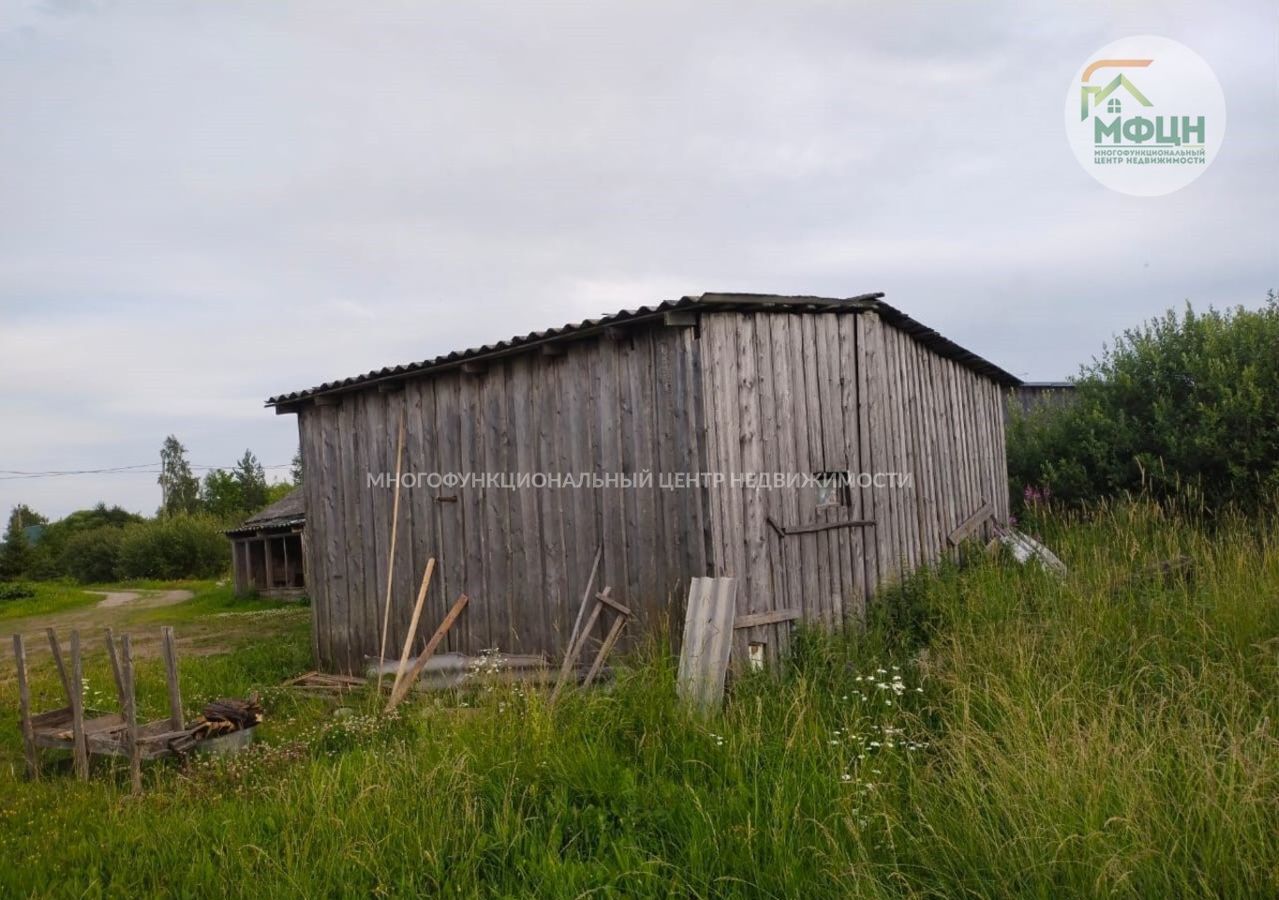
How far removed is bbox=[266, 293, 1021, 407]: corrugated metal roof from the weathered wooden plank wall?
0.24 metres

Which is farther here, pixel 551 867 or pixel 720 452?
pixel 720 452

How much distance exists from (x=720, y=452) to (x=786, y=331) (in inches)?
58.1

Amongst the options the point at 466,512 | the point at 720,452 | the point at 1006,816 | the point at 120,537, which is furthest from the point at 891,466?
the point at 120,537

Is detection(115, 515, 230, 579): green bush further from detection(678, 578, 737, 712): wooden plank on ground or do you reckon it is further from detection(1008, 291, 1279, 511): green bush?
detection(678, 578, 737, 712): wooden plank on ground

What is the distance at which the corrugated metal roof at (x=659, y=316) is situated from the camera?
6.67 metres

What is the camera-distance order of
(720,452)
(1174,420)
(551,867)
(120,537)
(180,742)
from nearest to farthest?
(551,867), (180,742), (720,452), (1174,420), (120,537)

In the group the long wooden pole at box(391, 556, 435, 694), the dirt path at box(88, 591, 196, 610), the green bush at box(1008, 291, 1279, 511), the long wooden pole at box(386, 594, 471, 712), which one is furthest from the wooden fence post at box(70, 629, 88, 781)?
the dirt path at box(88, 591, 196, 610)

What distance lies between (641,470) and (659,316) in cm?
130

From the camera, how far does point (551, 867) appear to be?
3775 millimetres

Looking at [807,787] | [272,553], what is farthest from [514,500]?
[272,553]

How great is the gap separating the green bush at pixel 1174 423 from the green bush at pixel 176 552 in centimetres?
3184

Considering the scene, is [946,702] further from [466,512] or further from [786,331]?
[466,512]

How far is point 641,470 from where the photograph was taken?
→ 7.07 m

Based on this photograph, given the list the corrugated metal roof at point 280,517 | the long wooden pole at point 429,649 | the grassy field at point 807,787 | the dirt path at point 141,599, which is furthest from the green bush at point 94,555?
the grassy field at point 807,787
